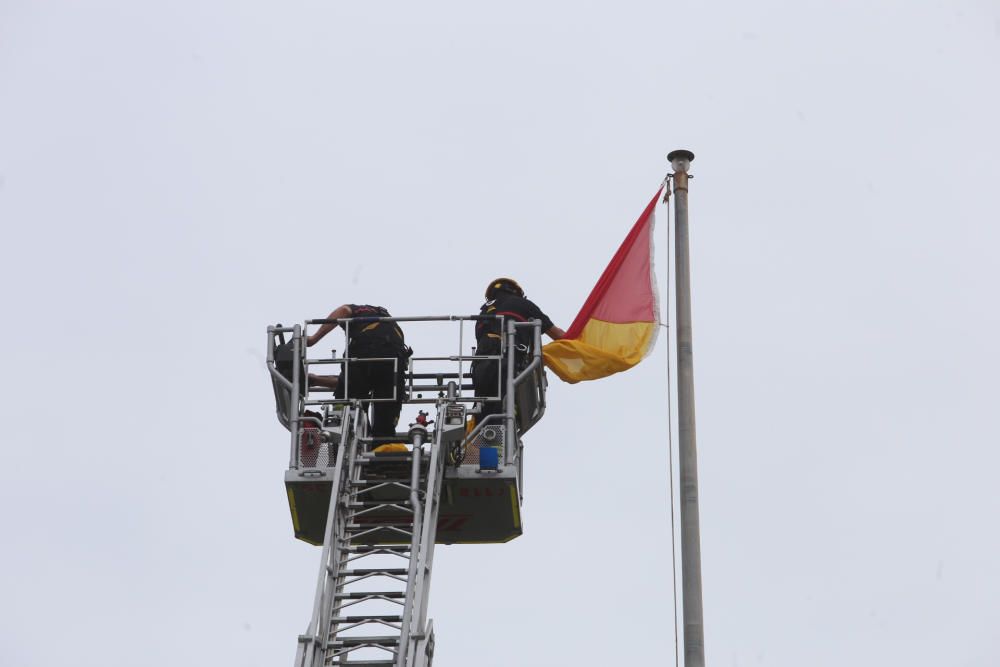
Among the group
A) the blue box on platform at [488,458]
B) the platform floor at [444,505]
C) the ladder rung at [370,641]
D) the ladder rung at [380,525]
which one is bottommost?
the ladder rung at [370,641]

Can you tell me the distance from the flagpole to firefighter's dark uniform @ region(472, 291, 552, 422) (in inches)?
100.0

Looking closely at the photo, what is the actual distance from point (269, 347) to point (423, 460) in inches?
108

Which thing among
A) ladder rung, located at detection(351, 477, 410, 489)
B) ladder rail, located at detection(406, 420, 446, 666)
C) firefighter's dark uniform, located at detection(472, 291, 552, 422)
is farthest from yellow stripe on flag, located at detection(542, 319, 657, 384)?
ladder rung, located at detection(351, 477, 410, 489)

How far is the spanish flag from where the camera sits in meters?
25.7

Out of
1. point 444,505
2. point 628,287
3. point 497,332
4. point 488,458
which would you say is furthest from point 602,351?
point 444,505

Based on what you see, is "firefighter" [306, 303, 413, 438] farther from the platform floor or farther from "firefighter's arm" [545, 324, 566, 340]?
"firefighter's arm" [545, 324, 566, 340]

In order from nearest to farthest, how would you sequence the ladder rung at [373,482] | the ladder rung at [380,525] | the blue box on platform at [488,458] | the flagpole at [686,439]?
the flagpole at [686,439] < the ladder rung at [380,525] < the ladder rung at [373,482] < the blue box on platform at [488,458]

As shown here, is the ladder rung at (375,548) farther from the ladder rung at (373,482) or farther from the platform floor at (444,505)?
the ladder rung at (373,482)

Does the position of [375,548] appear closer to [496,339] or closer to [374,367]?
[374,367]

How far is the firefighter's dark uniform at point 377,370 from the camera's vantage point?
79.3 ft

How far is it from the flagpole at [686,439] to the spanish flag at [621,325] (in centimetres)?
208

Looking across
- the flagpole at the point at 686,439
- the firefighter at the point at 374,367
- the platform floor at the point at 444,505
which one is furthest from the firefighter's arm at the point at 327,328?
the flagpole at the point at 686,439

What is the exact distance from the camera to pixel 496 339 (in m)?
24.8

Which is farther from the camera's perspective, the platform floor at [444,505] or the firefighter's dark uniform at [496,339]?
the firefighter's dark uniform at [496,339]
